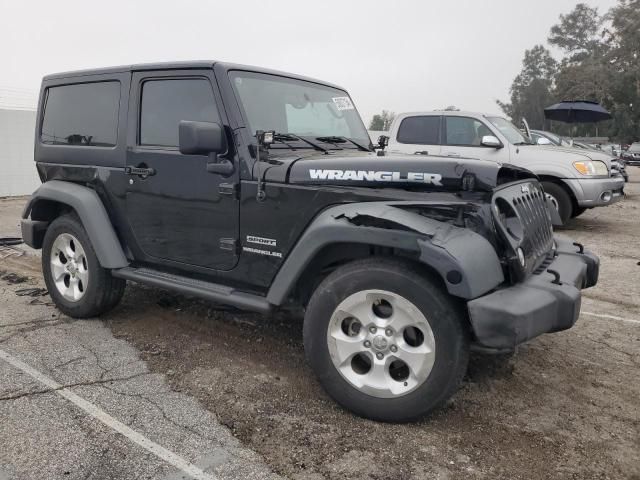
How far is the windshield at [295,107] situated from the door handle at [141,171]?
842 mm

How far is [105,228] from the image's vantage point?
4105mm

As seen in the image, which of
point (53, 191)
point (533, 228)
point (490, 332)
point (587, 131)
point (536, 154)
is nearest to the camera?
point (490, 332)

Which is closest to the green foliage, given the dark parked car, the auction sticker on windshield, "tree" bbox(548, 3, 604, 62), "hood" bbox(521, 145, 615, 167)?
"tree" bbox(548, 3, 604, 62)

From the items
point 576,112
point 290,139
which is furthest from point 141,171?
point 576,112

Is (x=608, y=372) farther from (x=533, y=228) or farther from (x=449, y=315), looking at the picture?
(x=449, y=315)

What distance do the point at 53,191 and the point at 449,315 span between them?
3297 mm

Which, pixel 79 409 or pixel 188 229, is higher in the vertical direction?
pixel 188 229

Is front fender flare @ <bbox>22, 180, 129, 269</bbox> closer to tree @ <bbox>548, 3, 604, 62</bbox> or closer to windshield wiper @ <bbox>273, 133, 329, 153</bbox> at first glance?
windshield wiper @ <bbox>273, 133, 329, 153</bbox>

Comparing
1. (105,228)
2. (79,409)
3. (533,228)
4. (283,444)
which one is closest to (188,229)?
(105,228)

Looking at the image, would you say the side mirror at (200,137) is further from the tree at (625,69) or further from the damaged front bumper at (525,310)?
the tree at (625,69)

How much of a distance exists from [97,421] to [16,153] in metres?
14.3

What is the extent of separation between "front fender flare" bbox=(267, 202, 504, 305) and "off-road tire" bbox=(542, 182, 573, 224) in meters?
6.73

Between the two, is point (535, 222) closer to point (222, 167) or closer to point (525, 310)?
point (525, 310)

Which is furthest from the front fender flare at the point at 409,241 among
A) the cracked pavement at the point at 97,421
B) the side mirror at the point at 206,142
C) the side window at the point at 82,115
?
the side window at the point at 82,115
